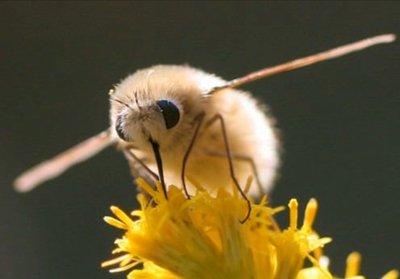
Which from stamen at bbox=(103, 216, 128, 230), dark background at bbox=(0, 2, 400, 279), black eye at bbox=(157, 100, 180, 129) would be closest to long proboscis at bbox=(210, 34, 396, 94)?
black eye at bbox=(157, 100, 180, 129)

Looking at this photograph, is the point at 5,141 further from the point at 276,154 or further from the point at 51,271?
the point at 276,154

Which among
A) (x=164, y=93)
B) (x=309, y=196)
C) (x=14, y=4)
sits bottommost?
(x=309, y=196)

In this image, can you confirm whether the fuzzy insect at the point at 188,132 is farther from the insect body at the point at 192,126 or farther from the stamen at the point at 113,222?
the stamen at the point at 113,222

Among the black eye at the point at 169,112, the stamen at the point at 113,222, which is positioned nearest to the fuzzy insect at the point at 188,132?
the black eye at the point at 169,112

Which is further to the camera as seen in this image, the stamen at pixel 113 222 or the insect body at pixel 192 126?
the insect body at pixel 192 126

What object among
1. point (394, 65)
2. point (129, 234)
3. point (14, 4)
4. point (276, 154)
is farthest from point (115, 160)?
point (129, 234)

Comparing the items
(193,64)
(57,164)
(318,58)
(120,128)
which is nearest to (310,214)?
(318,58)
